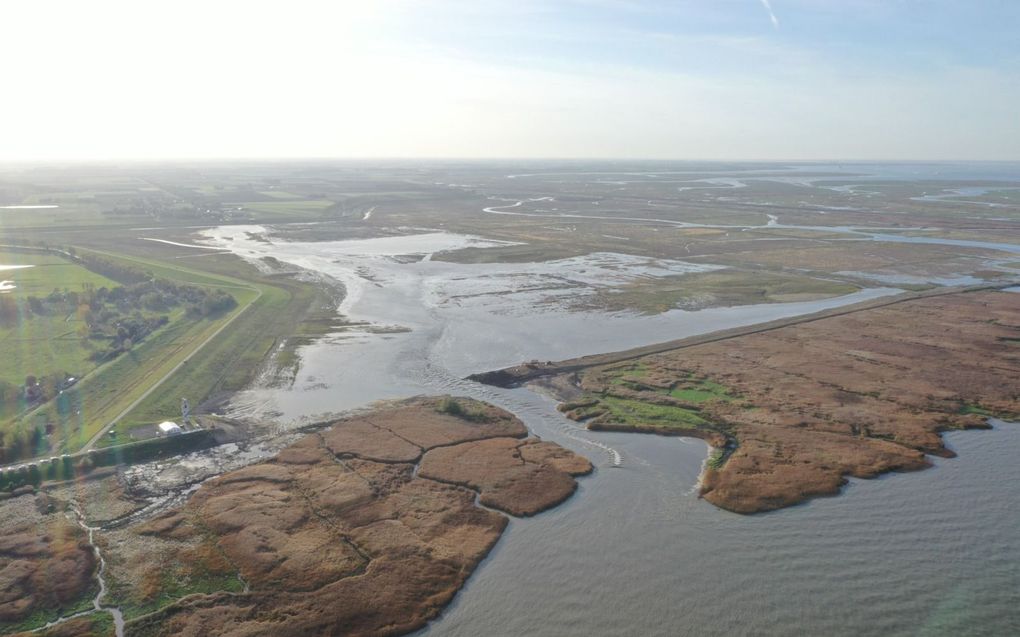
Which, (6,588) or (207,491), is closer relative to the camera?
(6,588)

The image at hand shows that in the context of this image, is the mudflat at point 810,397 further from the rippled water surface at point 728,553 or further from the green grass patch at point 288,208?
the green grass patch at point 288,208

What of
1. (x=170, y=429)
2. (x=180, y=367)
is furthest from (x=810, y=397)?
(x=180, y=367)

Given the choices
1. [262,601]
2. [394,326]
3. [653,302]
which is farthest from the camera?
[653,302]

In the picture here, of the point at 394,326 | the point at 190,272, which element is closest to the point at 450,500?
the point at 394,326

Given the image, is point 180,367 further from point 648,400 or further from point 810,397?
point 810,397

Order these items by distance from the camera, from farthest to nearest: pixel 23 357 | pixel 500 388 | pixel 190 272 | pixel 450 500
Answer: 1. pixel 190 272
2. pixel 23 357
3. pixel 500 388
4. pixel 450 500

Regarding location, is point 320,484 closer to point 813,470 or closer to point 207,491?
point 207,491
